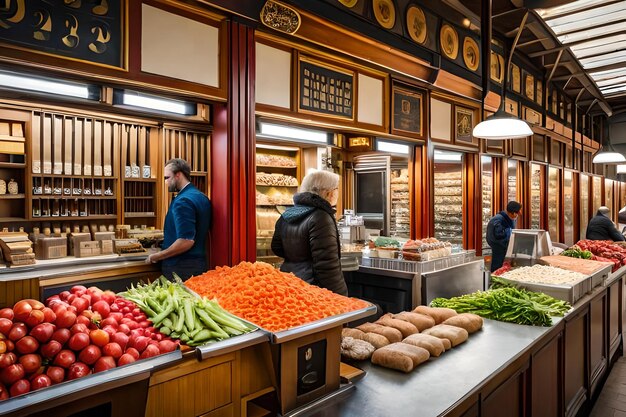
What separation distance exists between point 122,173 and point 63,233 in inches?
41.5

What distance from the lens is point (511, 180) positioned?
8.11 meters

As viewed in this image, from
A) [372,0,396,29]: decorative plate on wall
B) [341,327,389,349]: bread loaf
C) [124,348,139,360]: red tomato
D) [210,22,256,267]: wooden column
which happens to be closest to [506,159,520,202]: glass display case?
[372,0,396,29]: decorative plate on wall

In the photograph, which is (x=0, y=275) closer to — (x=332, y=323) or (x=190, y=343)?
(x=190, y=343)

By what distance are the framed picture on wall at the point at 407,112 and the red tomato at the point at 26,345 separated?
4540mm

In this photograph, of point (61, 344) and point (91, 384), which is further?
point (61, 344)

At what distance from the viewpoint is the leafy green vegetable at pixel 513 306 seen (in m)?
2.79

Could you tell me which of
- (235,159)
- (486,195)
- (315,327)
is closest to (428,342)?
(315,327)

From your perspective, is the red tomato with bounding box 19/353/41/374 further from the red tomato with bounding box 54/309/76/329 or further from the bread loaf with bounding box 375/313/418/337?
the bread loaf with bounding box 375/313/418/337

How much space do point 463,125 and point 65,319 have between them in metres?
6.20

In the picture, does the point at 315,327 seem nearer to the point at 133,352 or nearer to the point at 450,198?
the point at 133,352

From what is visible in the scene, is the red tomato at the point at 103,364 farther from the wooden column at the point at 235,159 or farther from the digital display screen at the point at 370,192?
the digital display screen at the point at 370,192

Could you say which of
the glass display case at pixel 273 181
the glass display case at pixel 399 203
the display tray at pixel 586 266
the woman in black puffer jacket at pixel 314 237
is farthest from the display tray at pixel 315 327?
the glass display case at pixel 399 203

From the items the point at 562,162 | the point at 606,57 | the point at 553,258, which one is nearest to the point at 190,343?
the point at 553,258

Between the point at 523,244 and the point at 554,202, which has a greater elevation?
the point at 554,202
